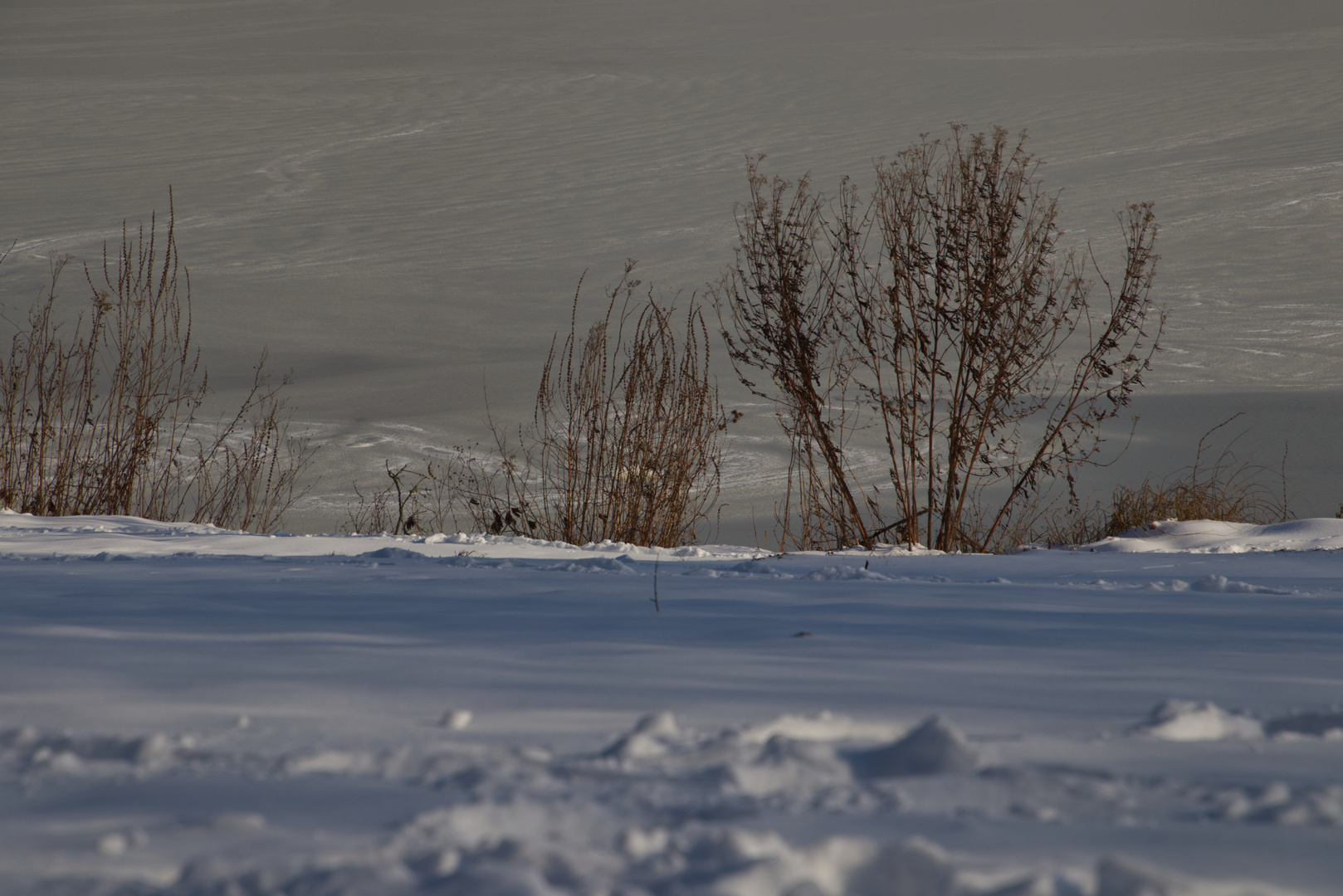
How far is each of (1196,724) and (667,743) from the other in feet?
2.15

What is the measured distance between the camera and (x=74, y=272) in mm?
21469

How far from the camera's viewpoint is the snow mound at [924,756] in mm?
1187

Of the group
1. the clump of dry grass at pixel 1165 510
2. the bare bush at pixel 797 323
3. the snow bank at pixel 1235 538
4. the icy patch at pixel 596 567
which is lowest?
the icy patch at pixel 596 567

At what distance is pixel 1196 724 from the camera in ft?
4.31

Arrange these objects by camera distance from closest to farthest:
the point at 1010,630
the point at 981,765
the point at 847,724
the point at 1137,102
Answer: the point at 981,765
the point at 847,724
the point at 1010,630
the point at 1137,102

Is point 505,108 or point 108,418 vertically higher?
point 505,108

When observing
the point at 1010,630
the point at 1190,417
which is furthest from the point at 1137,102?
the point at 1010,630

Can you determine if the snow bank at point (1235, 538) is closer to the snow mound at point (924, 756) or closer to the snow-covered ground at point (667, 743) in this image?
the snow-covered ground at point (667, 743)

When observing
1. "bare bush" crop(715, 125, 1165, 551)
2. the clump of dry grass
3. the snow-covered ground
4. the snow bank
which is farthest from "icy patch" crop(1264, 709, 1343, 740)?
the clump of dry grass

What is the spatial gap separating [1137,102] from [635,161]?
51.3 feet

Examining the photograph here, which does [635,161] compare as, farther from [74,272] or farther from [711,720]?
[711,720]

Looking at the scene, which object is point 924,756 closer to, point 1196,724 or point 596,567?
point 1196,724

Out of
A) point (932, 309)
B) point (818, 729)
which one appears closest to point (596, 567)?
point (818, 729)

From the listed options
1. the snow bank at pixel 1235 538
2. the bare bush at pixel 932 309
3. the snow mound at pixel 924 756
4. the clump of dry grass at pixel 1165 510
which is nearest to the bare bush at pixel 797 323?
the bare bush at pixel 932 309
